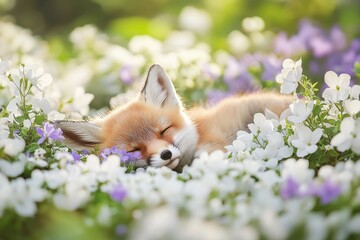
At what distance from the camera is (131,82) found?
571cm

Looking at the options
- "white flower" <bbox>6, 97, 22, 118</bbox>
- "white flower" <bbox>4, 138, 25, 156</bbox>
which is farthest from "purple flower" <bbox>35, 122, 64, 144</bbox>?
"white flower" <bbox>4, 138, 25, 156</bbox>

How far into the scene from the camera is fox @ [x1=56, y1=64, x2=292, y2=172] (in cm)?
369

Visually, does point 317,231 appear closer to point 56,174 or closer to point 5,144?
point 56,174

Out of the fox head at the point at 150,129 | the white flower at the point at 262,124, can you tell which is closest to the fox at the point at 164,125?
the fox head at the point at 150,129

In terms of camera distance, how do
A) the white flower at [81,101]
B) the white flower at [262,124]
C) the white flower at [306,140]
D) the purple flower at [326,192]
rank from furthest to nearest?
1. the white flower at [81,101]
2. the white flower at [262,124]
3. the white flower at [306,140]
4. the purple flower at [326,192]

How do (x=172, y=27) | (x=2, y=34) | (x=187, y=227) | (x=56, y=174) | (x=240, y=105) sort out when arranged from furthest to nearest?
(x=172, y=27)
(x=2, y=34)
(x=240, y=105)
(x=56, y=174)
(x=187, y=227)

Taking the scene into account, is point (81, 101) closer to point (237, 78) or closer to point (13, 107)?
point (13, 107)

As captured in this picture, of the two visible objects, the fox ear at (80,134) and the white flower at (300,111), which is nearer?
the white flower at (300,111)

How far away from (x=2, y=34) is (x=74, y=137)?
337cm

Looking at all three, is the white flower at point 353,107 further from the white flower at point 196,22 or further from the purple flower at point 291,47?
the white flower at point 196,22

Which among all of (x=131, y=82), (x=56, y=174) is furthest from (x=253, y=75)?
(x=56, y=174)

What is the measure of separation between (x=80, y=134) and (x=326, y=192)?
1.81 meters

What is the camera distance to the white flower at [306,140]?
307 cm

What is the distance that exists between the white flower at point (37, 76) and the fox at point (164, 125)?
0.25 m
